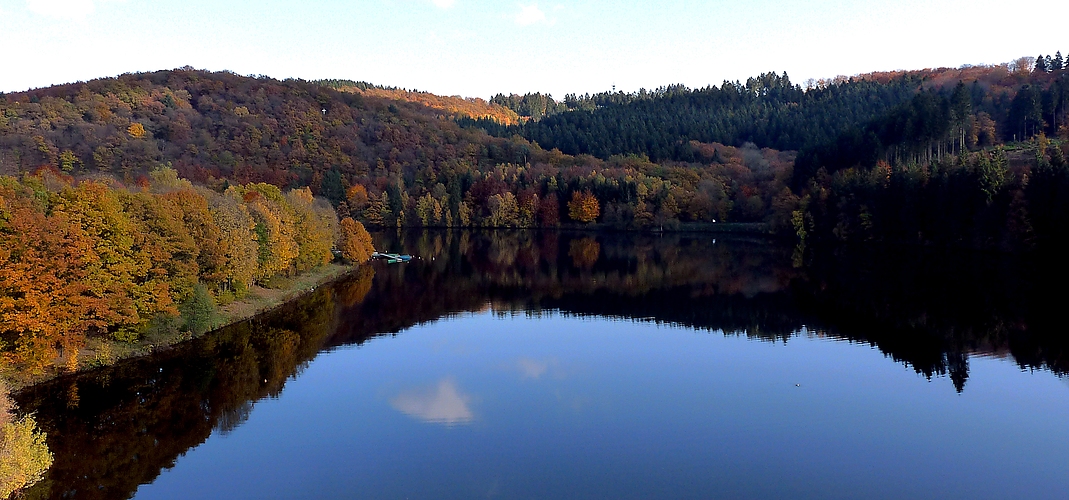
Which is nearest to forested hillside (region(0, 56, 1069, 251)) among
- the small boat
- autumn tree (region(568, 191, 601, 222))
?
autumn tree (region(568, 191, 601, 222))

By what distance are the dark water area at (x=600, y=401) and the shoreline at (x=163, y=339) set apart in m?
0.58

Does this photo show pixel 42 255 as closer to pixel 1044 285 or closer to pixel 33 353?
pixel 33 353

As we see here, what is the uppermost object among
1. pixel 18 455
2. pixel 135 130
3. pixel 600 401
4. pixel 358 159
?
pixel 135 130

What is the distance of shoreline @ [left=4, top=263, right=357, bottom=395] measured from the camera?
1009 inches

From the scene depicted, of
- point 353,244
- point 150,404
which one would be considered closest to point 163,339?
point 150,404

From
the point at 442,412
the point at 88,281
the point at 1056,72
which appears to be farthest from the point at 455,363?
the point at 1056,72

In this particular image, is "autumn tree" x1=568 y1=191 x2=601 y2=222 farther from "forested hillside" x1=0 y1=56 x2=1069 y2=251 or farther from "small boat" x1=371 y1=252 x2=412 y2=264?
"small boat" x1=371 y1=252 x2=412 y2=264

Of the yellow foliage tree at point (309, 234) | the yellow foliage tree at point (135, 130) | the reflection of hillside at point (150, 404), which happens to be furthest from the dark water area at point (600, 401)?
the yellow foliage tree at point (135, 130)

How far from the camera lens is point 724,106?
7864 inches

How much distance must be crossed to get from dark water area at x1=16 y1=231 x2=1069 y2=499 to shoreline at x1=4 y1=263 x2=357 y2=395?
1.90 feet

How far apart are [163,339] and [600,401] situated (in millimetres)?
19227

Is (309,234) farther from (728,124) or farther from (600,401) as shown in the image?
(728,124)

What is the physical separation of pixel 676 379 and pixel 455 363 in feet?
30.4

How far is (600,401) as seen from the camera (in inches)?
975
